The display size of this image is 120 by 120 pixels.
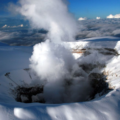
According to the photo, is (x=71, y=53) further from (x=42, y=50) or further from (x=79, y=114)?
(x=79, y=114)

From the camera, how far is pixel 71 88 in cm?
566

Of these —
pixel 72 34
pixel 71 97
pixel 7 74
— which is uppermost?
pixel 72 34

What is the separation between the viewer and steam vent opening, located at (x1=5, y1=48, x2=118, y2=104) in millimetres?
4750

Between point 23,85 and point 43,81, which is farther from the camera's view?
point 43,81

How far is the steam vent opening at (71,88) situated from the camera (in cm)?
475

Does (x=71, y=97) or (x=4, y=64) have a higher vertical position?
(x=4, y=64)

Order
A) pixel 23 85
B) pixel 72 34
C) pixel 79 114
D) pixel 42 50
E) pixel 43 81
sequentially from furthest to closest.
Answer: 1. pixel 72 34
2. pixel 42 50
3. pixel 43 81
4. pixel 23 85
5. pixel 79 114

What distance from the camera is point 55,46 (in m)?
6.34

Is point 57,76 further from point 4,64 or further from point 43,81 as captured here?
point 4,64

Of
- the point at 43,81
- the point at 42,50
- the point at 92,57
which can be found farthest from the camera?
the point at 92,57

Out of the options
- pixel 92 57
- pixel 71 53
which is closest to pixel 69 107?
pixel 92 57

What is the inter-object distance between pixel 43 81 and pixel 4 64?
2631mm

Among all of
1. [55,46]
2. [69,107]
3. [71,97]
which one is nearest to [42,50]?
[55,46]

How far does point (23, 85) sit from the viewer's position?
196 inches
